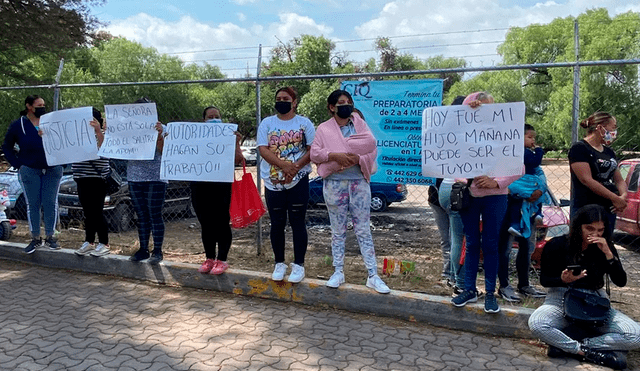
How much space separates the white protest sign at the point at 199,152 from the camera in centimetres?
563

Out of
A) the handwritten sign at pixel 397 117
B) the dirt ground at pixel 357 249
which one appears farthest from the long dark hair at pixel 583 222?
the handwritten sign at pixel 397 117

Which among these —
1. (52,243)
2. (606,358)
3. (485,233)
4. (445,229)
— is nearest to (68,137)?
(52,243)

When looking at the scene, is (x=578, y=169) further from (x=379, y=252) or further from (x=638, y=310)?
(x=379, y=252)

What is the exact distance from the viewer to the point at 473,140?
183 inches

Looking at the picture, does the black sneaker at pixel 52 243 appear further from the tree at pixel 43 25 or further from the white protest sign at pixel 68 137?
the tree at pixel 43 25

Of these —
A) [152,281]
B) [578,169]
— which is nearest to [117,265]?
[152,281]

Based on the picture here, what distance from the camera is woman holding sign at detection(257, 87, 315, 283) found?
5.10m

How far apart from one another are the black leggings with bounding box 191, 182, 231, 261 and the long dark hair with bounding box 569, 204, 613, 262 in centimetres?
313

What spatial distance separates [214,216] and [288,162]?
1048 mm

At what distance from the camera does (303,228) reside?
5180mm

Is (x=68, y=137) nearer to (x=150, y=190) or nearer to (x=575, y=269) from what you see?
(x=150, y=190)

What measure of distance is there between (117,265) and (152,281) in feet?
1.71

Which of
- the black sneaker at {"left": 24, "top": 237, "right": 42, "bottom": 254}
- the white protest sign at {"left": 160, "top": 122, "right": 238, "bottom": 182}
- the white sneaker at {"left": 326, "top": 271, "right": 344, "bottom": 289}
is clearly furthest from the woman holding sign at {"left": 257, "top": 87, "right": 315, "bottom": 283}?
the black sneaker at {"left": 24, "top": 237, "right": 42, "bottom": 254}

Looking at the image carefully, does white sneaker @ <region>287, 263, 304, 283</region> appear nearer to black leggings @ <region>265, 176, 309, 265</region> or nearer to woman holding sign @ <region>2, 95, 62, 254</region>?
black leggings @ <region>265, 176, 309, 265</region>
